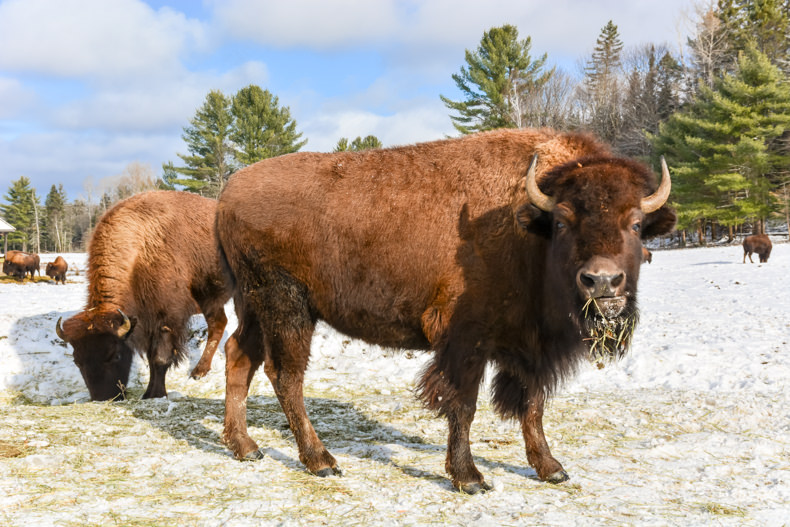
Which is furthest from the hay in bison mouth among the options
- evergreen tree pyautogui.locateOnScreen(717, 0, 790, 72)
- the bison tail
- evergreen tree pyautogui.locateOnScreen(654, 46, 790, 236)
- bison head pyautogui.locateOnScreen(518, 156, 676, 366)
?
evergreen tree pyautogui.locateOnScreen(717, 0, 790, 72)

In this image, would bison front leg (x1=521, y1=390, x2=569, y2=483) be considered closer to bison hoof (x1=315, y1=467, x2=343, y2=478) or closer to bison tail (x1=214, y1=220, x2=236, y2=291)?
bison hoof (x1=315, y1=467, x2=343, y2=478)

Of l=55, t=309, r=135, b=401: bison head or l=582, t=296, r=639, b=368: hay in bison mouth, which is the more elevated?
l=582, t=296, r=639, b=368: hay in bison mouth

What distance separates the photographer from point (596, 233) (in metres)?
3.60

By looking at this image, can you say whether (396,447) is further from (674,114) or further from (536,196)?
(674,114)

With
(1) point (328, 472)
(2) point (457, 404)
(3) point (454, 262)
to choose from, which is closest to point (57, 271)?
(1) point (328, 472)

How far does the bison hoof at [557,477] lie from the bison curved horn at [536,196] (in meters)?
1.92

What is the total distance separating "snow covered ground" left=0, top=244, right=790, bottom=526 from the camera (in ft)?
11.4

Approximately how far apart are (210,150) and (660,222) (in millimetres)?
43254

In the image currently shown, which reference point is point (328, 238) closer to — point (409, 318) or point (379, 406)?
point (409, 318)

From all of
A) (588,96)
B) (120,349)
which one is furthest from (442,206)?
(588,96)

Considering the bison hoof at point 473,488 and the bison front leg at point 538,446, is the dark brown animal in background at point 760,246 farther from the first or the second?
the bison hoof at point 473,488

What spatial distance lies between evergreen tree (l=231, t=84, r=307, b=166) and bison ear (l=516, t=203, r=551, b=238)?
38915mm

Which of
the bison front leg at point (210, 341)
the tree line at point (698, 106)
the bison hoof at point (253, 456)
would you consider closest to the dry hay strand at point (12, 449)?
the bison hoof at point (253, 456)

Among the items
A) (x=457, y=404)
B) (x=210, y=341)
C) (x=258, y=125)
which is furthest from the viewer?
(x=258, y=125)
